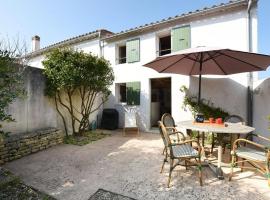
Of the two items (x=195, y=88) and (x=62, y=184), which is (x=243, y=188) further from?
(x=195, y=88)

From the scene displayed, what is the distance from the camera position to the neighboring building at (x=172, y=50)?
6316 millimetres

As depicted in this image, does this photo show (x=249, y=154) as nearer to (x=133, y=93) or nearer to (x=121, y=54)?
(x=133, y=93)

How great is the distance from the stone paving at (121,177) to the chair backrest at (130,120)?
8.20 feet

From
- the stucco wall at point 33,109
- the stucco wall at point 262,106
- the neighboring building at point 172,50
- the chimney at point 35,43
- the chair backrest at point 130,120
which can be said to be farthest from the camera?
the chimney at point 35,43

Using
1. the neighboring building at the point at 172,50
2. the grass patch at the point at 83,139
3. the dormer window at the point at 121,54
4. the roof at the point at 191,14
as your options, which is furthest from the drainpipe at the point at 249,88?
the dormer window at the point at 121,54

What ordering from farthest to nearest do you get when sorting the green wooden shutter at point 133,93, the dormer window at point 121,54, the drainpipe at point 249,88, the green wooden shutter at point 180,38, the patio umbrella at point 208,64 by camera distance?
the dormer window at point 121,54
the green wooden shutter at point 133,93
the green wooden shutter at point 180,38
the drainpipe at point 249,88
the patio umbrella at point 208,64

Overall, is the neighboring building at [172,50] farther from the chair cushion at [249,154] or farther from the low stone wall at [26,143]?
the low stone wall at [26,143]

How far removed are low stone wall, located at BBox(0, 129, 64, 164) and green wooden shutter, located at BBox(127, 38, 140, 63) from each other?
15.6ft

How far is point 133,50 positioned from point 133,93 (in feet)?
6.93

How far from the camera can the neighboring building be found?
20.7 feet

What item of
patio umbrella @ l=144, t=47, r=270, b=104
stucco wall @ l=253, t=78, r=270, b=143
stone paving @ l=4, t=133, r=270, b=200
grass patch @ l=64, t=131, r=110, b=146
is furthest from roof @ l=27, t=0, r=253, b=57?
stone paving @ l=4, t=133, r=270, b=200

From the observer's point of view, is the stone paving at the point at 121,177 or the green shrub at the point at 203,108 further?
the green shrub at the point at 203,108

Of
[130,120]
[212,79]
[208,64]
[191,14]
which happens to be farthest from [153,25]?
[130,120]

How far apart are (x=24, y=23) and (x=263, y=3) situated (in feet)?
28.8
